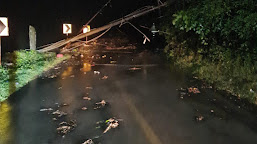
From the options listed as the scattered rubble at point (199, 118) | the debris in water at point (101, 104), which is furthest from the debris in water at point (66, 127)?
the scattered rubble at point (199, 118)

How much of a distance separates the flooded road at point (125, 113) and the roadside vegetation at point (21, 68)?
391 mm

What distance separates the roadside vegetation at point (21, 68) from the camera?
8916 mm

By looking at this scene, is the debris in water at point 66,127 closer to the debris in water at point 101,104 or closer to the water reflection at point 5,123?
the water reflection at point 5,123

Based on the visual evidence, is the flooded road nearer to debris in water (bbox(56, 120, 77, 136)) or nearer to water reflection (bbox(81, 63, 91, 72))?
debris in water (bbox(56, 120, 77, 136))

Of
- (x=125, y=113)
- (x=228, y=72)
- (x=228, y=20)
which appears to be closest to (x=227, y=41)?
(x=228, y=72)

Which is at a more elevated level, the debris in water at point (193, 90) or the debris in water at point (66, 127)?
the debris in water at point (193, 90)

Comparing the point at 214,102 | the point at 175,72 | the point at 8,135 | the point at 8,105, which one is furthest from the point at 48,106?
the point at 175,72

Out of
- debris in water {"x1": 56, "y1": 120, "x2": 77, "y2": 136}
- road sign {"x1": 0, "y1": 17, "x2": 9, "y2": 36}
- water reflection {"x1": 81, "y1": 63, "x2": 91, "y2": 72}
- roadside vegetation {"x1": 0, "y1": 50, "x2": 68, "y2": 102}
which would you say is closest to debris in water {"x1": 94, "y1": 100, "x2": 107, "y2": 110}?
debris in water {"x1": 56, "y1": 120, "x2": 77, "y2": 136}

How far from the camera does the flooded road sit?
17.4 ft

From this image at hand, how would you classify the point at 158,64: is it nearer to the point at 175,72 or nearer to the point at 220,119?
the point at 175,72

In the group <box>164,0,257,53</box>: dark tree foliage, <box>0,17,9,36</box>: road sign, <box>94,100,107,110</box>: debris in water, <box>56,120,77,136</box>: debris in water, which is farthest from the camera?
<box>0,17,9,36</box>: road sign

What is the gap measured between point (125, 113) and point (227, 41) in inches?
230

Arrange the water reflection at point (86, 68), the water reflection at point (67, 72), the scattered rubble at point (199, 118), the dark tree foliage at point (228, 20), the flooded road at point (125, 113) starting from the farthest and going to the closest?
the water reflection at point (86, 68) → the water reflection at point (67, 72) → the dark tree foliage at point (228, 20) → the scattered rubble at point (199, 118) → the flooded road at point (125, 113)

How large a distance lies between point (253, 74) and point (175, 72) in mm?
4083
